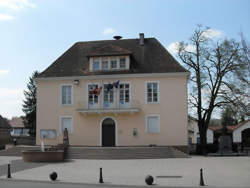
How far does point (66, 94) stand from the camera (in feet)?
115

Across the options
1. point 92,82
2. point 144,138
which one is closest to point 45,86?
point 92,82

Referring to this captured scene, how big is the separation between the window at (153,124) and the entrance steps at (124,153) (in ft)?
12.7

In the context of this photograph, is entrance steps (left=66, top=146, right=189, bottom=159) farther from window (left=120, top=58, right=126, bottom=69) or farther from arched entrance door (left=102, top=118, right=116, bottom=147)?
window (left=120, top=58, right=126, bottom=69)

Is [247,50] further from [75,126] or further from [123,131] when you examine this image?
[75,126]

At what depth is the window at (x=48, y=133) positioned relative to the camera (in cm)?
3481

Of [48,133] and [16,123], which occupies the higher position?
[16,123]

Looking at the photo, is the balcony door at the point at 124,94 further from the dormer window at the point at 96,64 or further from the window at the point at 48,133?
the window at the point at 48,133

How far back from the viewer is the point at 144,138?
1302 inches

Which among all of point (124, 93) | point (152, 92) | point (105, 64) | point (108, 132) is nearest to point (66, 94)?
point (105, 64)

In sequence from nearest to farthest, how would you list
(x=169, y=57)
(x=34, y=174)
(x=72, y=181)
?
1. (x=72, y=181)
2. (x=34, y=174)
3. (x=169, y=57)

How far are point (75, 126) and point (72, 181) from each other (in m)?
19.1

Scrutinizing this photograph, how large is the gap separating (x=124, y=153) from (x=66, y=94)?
1000cm

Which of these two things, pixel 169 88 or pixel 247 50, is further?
pixel 169 88

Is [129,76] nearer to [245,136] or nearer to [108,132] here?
[108,132]
